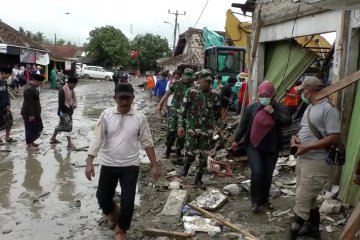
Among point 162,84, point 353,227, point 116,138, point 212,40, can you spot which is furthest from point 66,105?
point 212,40

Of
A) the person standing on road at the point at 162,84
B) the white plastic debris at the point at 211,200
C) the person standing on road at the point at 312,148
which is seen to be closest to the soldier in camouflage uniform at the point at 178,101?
the white plastic debris at the point at 211,200

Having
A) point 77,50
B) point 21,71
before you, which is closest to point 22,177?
point 21,71

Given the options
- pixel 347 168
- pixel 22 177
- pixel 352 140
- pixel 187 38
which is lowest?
pixel 22 177

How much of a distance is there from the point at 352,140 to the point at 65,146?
6393 millimetres

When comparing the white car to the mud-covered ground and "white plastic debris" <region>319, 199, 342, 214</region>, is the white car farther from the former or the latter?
"white plastic debris" <region>319, 199, 342, 214</region>

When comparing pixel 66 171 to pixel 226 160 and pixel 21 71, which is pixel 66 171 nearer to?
pixel 226 160

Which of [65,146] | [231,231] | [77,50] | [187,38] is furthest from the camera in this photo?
[77,50]

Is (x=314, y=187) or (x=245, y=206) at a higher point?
(x=314, y=187)

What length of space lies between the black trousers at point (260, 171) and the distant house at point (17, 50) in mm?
24583

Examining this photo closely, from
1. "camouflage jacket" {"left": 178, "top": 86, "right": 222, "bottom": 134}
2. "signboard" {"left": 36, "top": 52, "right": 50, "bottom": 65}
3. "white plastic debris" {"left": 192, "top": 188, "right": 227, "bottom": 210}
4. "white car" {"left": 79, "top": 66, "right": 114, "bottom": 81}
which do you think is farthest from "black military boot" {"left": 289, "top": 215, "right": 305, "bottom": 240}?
"white car" {"left": 79, "top": 66, "right": 114, "bottom": 81}

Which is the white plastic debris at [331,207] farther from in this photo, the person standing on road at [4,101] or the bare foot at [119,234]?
the person standing on road at [4,101]

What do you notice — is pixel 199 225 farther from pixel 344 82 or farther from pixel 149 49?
pixel 149 49

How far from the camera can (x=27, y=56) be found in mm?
29031

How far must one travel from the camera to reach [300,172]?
425 cm
